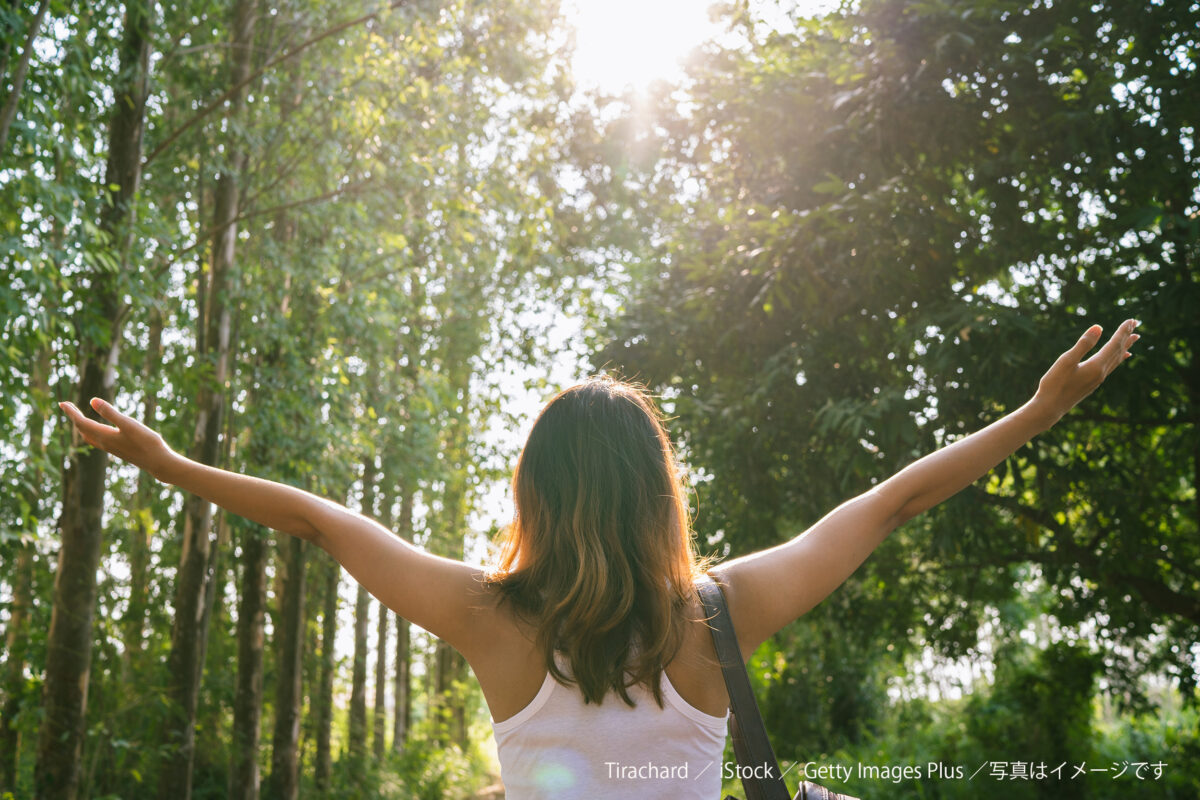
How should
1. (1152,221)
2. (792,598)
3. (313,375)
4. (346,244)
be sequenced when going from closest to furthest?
(792,598) → (1152,221) → (313,375) → (346,244)

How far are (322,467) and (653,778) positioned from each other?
10.9 metres

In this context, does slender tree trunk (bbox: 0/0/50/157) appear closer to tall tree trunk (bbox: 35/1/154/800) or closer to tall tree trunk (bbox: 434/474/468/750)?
tall tree trunk (bbox: 35/1/154/800)

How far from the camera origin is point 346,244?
12812 millimetres

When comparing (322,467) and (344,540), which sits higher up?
(322,467)

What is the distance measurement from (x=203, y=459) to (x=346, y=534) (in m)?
9.43

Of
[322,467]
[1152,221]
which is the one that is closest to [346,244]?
[322,467]

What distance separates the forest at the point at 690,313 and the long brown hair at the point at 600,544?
4.87m

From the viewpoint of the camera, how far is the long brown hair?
172 cm

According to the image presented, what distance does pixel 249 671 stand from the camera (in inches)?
494

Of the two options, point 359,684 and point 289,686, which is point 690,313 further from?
point 359,684

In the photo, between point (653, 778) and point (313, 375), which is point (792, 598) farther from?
point (313, 375)

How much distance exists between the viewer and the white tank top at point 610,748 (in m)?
1.65

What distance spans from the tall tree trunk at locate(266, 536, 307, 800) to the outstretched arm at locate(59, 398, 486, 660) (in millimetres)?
12260

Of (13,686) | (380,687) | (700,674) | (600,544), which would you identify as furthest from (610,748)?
(380,687)
